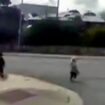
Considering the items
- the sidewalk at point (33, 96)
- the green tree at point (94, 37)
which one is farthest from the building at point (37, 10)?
the sidewalk at point (33, 96)

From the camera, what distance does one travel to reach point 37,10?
48031 mm

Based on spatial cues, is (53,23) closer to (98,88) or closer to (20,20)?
(20,20)

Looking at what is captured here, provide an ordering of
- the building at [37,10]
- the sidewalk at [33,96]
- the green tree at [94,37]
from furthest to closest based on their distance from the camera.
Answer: the building at [37,10]
the green tree at [94,37]
the sidewalk at [33,96]

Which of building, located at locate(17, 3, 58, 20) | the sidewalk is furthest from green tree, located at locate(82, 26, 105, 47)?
the sidewalk

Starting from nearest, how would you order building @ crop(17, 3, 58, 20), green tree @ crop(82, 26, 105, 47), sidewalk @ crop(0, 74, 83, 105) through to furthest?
sidewalk @ crop(0, 74, 83, 105) → green tree @ crop(82, 26, 105, 47) → building @ crop(17, 3, 58, 20)

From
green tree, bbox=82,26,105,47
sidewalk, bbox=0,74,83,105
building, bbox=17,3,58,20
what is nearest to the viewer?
sidewalk, bbox=0,74,83,105

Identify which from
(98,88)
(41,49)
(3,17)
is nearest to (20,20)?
(3,17)

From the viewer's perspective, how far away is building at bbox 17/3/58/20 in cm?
4365

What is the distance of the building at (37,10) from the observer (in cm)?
4365

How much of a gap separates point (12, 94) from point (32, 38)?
3279 cm

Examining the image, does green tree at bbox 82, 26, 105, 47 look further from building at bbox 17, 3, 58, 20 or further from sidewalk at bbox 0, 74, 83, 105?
sidewalk at bbox 0, 74, 83, 105

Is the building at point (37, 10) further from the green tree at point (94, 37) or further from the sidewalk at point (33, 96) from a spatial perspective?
the sidewalk at point (33, 96)

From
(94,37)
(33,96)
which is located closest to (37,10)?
(94,37)

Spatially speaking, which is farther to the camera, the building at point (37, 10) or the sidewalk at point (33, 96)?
the building at point (37, 10)
